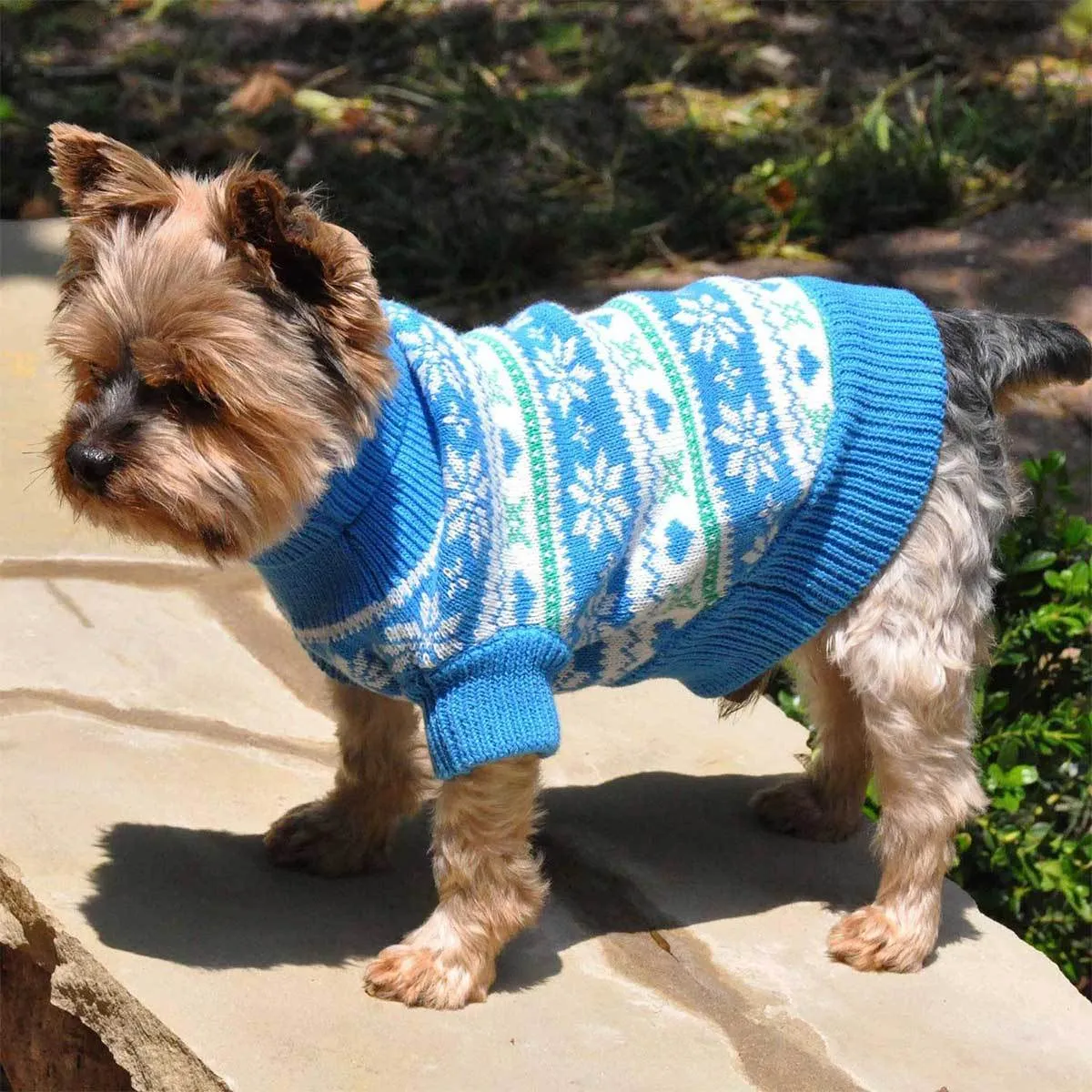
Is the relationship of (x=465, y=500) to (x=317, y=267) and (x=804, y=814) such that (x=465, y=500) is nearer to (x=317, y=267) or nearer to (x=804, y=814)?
(x=317, y=267)

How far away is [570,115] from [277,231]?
483cm

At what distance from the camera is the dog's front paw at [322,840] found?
365cm

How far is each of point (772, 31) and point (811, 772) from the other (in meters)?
5.13

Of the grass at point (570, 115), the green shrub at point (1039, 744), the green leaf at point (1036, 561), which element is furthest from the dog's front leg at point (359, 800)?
the grass at point (570, 115)

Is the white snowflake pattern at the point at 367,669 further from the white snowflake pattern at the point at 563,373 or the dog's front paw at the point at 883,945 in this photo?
the dog's front paw at the point at 883,945

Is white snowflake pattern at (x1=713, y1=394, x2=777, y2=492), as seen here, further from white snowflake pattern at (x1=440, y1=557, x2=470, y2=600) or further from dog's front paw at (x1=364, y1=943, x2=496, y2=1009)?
dog's front paw at (x1=364, y1=943, x2=496, y2=1009)

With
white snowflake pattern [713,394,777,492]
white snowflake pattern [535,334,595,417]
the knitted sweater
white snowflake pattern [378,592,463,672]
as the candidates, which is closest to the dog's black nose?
the knitted sweater

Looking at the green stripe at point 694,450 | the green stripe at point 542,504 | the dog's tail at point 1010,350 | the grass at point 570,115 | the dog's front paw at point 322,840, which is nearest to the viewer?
the green stripe at point 542,504

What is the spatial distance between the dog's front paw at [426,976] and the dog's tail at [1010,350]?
60.6 inches

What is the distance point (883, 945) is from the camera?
3537 mm

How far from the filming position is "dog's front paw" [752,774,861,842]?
4043mm

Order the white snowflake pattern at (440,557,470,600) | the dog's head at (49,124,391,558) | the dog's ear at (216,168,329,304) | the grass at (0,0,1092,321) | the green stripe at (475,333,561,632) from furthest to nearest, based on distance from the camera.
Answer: the grass at (0,0,1092,321)
the green stripe at (475,333,561,632)
the white snowflake pattern at (440,557,470,600)
the dog's head at (49,124,391,558)
the dog's ear at (216,168,329,304)

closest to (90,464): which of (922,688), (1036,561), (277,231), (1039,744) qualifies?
(277,231)

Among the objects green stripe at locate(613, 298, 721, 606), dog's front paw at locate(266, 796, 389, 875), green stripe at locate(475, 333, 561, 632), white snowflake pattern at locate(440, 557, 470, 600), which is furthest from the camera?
dog's front paw at locate(266, 796, 389, 875)
